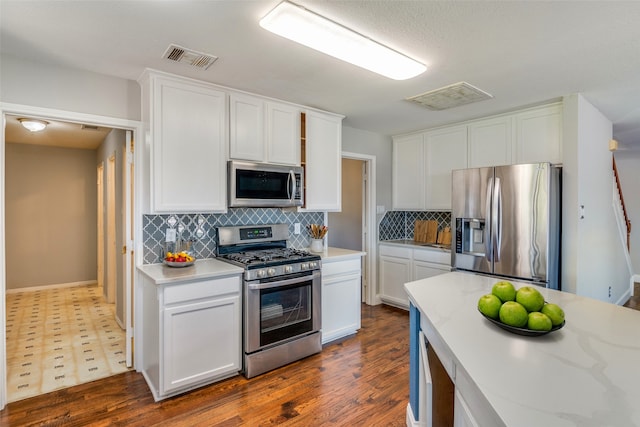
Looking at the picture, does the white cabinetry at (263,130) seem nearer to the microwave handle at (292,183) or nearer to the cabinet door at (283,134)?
the cabinet door at (283,134)

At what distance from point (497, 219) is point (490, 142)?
40.0 inches

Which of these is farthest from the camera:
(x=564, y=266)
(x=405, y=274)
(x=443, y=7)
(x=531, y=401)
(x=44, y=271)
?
(x=44, y=271)

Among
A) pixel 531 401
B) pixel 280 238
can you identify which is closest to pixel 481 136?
pixel 280 238

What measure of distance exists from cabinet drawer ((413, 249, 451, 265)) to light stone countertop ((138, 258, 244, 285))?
2.41 m

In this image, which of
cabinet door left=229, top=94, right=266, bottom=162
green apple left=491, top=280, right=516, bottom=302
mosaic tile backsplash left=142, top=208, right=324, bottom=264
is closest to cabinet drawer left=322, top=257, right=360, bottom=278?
mosaic tile backsplash left=142, top=208, right=324, bottom=264

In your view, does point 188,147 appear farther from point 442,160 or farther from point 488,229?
point 442,160

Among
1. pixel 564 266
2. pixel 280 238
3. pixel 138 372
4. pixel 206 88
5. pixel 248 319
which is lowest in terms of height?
pixel 138 372

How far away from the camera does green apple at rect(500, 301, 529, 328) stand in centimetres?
122

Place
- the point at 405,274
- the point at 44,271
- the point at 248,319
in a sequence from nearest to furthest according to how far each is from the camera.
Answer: the point at 248,319 < the point at 405,274 < the point at 44,271

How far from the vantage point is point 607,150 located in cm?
389

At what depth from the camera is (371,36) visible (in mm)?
2047

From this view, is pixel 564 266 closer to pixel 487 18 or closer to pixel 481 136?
pixel 481 136

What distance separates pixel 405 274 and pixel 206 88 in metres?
3.16

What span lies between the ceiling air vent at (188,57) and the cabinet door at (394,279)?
3209 millimetres
